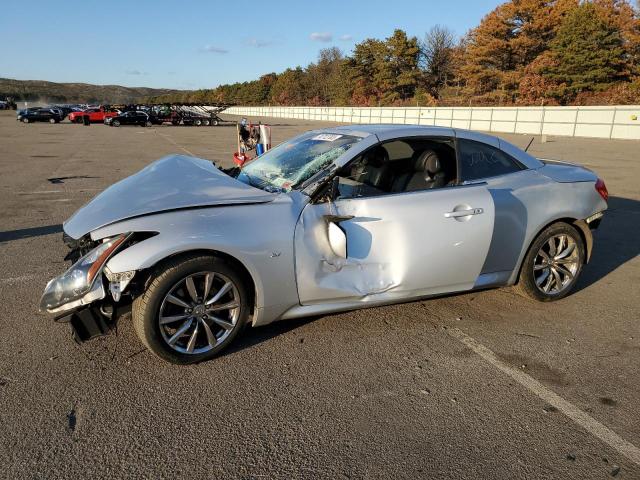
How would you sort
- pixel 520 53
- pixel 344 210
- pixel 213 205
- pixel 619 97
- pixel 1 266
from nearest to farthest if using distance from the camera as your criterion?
1. pixel 213 205
2. pixel 344 210
3. pixel 1 266
4. pixel 619 97
5. pixel 520 53

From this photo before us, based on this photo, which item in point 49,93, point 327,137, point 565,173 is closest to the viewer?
point 327,137

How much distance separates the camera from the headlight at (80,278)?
2908mm

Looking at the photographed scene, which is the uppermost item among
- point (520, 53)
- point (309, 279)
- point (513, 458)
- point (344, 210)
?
point (520, 53)

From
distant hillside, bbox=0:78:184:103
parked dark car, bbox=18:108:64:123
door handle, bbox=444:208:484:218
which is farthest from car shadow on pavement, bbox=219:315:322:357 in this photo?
distant hillside, bbox=0:78:184:103

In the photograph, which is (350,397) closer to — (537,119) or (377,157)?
(377,157)

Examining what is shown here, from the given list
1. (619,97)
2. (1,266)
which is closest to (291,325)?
(1,266)

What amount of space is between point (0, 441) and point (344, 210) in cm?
240

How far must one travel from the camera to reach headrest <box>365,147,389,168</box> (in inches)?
154

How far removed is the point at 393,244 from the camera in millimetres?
3510

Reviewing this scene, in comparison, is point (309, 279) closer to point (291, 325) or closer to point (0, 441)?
point (291, 325)

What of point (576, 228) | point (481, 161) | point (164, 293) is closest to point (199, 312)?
point (164, 293)

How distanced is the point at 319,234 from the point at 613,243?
196 inches

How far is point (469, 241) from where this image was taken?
376 cm

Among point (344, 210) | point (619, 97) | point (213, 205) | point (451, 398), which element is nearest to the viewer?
point (451, 398)
